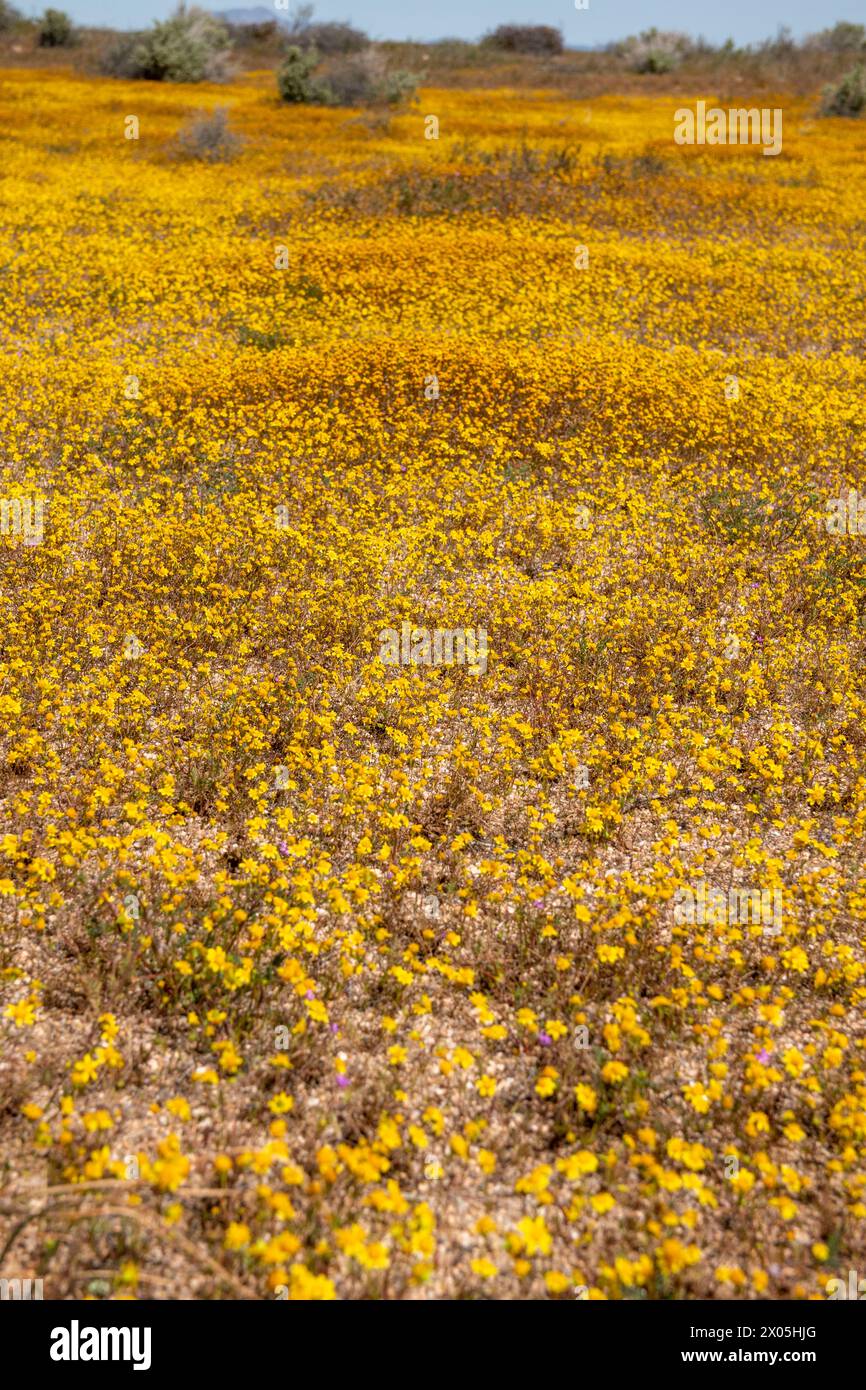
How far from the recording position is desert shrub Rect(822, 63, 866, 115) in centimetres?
4444

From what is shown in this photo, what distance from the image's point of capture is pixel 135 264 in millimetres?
21438

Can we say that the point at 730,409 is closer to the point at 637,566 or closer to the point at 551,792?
the point at 637,566

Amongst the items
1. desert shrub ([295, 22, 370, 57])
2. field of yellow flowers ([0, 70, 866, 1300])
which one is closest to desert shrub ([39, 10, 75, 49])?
desert shrub ([295, 22, 370, 57])

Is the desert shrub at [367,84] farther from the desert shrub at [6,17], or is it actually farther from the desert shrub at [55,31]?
the desert shrub at [6,17]

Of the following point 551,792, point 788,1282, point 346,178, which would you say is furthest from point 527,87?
point 788,1282

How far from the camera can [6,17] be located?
6294cm

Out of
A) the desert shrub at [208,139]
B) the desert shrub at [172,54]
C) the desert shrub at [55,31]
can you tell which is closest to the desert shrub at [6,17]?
the desert shrub at [55,31]

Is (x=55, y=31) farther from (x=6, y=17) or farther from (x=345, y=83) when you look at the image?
(x=345, y=83)

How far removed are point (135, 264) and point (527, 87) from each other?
152 ft

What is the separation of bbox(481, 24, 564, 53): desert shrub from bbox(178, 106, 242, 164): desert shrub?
55.0m

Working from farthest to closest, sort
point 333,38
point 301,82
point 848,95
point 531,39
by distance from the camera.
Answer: point 531,39, point 333,38, point 848,95, point 301,82

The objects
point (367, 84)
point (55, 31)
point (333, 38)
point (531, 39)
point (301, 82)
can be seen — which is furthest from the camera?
point (531, 39)

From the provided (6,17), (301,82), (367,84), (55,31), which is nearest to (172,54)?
(301,82)

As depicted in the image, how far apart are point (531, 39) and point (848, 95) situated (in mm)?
40660
